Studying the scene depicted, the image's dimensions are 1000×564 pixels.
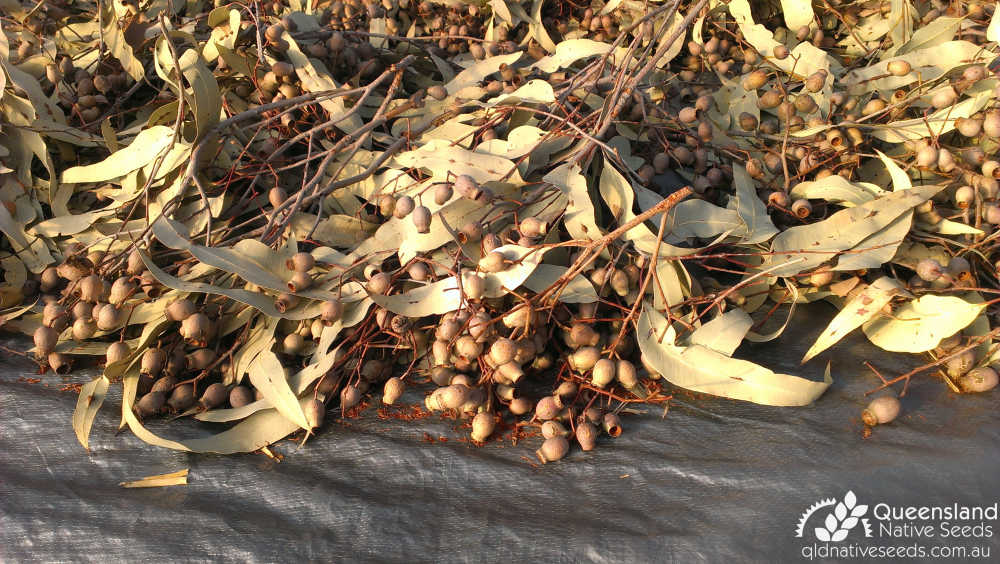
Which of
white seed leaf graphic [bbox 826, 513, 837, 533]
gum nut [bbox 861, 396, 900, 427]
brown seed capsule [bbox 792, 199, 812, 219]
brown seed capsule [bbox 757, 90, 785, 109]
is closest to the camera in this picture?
white seed leaf graphic [bbox 826, 513, 837, 533]

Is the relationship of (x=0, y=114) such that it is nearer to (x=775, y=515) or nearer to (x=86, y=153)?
(x=86, y=153)

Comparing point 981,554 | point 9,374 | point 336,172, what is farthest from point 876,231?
point 9,374

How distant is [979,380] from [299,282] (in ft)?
2.87

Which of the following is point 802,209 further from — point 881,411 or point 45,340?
point 45,340

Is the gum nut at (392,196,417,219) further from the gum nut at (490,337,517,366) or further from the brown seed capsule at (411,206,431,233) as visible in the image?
the gum nut at (490,337,517,366)

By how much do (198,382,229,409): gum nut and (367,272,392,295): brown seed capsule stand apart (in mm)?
258

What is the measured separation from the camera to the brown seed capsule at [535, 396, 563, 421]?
0.85 metres

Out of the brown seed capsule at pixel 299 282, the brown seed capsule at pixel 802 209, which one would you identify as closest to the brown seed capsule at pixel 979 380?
the brown seed capsule at pixel 802 209

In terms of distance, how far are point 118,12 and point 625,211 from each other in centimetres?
101

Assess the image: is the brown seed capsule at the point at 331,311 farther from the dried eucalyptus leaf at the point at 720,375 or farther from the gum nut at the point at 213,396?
the dried eucalyptus leaf at the point at 720,375

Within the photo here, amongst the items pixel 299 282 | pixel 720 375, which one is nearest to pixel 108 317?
pixel 299 282

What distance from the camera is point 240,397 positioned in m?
0.93

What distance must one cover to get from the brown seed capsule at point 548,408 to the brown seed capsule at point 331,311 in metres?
0.29

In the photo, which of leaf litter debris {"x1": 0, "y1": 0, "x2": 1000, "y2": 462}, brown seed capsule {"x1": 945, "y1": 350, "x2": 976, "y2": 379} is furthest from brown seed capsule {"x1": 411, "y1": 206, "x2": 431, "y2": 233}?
brown seed capsule {"x1": 945, "y1": 350, "x2": 976, "y2": 379}
